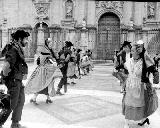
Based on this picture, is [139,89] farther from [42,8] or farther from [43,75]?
[42,8]

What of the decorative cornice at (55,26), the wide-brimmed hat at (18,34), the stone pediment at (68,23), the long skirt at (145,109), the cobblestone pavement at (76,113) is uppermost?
the stone pediment at (68,23)

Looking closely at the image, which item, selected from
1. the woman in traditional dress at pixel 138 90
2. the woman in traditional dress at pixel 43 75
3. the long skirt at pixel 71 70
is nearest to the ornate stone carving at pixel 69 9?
the long skirt at pixel 71 70

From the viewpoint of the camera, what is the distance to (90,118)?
6.05 m

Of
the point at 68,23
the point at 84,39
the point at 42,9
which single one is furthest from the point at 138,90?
the point at 42,9

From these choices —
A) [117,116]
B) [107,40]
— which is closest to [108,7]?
[107,40]

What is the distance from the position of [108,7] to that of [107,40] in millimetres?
4073

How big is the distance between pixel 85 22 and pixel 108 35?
2.90 meters

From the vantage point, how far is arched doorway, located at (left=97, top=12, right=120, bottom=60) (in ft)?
90.6

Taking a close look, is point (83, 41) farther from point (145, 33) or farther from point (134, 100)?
point (134, 100)

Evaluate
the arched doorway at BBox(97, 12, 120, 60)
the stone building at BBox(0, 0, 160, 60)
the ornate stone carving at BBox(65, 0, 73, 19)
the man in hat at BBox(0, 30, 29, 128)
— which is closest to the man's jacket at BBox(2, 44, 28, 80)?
the man in hat at BBox(0, 30, 29, 128)

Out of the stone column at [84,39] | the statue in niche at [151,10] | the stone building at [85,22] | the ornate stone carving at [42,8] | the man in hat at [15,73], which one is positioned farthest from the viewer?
the ornate stone carving at [42,8]

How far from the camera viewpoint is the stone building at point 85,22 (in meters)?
27.5

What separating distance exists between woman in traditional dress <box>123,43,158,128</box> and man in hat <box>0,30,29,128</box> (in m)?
2.16

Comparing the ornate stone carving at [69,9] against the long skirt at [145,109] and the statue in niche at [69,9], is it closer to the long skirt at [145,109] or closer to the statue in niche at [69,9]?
the statue in niche at [69,9]
